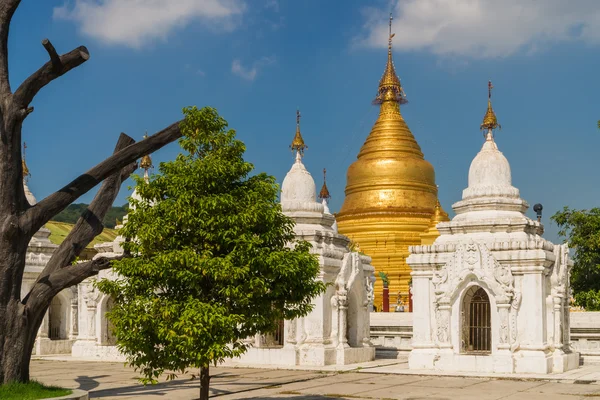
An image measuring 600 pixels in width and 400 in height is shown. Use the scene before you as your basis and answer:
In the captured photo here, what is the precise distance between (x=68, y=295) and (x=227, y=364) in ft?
31.4

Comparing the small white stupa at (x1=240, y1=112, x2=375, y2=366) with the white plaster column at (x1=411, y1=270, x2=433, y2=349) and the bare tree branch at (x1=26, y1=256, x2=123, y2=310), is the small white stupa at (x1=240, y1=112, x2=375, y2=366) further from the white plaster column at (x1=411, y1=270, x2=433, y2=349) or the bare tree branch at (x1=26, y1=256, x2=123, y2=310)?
the bare tree branch at (x1=26, y1=256, x2=123, y2=310)

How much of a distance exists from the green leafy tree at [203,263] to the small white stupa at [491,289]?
9507mm

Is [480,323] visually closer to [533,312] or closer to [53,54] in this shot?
[533,312]

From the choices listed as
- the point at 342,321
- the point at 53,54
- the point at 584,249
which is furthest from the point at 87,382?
→ the point at 584,249

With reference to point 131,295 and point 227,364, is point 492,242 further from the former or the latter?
point 131,295

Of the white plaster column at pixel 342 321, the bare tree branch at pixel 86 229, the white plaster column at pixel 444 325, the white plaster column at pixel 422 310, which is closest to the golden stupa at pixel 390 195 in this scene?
the white plaster column at pixel 342 321

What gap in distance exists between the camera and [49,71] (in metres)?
13.4

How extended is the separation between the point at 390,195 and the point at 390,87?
7918 mm

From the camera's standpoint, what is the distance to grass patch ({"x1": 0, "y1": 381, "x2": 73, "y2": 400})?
12.8m

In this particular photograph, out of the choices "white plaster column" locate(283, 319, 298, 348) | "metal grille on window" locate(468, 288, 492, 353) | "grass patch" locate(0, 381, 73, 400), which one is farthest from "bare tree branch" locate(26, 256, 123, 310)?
"metal grille on window" locate(468, 288, 492, 353)

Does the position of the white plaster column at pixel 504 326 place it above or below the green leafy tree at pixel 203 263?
below

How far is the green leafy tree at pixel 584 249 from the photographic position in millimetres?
34375

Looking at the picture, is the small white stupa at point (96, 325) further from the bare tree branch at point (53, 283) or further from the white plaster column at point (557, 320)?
the bare tree branch at point (53, 283)

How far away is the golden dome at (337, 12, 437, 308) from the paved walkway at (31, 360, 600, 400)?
85.9 feet
